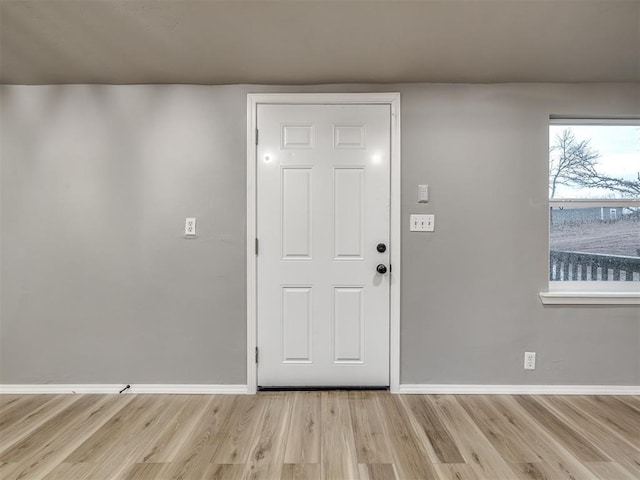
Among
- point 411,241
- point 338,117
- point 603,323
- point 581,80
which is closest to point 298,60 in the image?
point 338,117

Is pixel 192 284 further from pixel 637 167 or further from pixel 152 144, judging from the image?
pixel 637 167

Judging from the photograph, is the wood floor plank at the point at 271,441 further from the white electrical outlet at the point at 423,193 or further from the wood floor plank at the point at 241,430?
the white electrical outlet at the point at 423,193

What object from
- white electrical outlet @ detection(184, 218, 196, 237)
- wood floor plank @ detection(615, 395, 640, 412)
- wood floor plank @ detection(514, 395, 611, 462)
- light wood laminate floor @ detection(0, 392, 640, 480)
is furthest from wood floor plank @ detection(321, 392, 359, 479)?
wood floor plank @ detection(615, 395, 640, 412)

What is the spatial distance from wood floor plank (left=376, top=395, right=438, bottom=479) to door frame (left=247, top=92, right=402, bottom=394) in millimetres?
194

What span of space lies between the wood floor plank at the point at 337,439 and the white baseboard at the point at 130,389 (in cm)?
62

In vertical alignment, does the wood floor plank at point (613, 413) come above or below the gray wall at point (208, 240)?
below

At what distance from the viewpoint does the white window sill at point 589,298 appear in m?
2.12

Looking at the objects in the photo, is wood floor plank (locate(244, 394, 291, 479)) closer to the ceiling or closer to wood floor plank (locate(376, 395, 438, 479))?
wood floor plank (locate(376, 395, 438, 479))

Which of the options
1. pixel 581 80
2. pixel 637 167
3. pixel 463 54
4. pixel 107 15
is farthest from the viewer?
pixel 637 167

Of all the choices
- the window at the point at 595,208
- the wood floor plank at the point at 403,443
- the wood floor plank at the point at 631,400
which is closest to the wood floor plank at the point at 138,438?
the wood floor plank at the point at 403,443

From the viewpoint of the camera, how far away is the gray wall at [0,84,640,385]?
2150mm

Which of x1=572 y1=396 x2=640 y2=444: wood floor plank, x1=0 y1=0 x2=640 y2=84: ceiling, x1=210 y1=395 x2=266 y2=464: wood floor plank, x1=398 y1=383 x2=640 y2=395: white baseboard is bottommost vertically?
x1=210 y1=395 x2=266 y2=464: wood floor plank

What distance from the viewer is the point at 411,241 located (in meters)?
2.17

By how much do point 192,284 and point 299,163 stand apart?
1.16m
